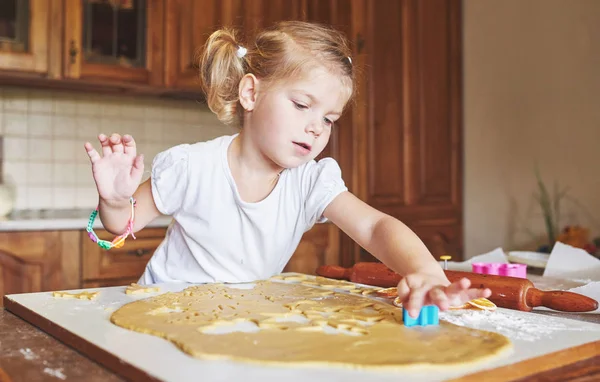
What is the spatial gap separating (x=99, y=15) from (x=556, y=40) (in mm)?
1967

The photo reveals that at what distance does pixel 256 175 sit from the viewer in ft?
3.93

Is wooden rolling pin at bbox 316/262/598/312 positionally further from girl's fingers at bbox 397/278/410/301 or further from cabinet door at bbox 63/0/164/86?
cabinet door at bbox 63/0/164/86

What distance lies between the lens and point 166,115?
111 inches

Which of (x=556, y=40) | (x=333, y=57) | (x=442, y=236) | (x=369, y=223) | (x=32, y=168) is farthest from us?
(x=442, y=236)

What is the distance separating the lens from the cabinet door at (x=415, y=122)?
9.37ft

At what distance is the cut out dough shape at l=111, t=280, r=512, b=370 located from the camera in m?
0.53

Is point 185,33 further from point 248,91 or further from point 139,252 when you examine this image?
point 248,91

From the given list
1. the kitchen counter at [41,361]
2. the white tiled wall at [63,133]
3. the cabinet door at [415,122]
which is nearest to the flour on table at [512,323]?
the kitchen counter at [41,361]

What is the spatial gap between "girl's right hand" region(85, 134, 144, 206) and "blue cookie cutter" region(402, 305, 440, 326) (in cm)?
48

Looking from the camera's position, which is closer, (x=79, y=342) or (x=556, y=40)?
(x=79, y=342)

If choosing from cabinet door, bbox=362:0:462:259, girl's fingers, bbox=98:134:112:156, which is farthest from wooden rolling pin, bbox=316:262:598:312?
cabinet door, bbox=362:0:462:259

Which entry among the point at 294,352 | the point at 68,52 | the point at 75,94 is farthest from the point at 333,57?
the point at 75,94

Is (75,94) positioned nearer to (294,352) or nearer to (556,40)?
(556,40)

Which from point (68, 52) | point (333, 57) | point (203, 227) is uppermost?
point (68, 52)
